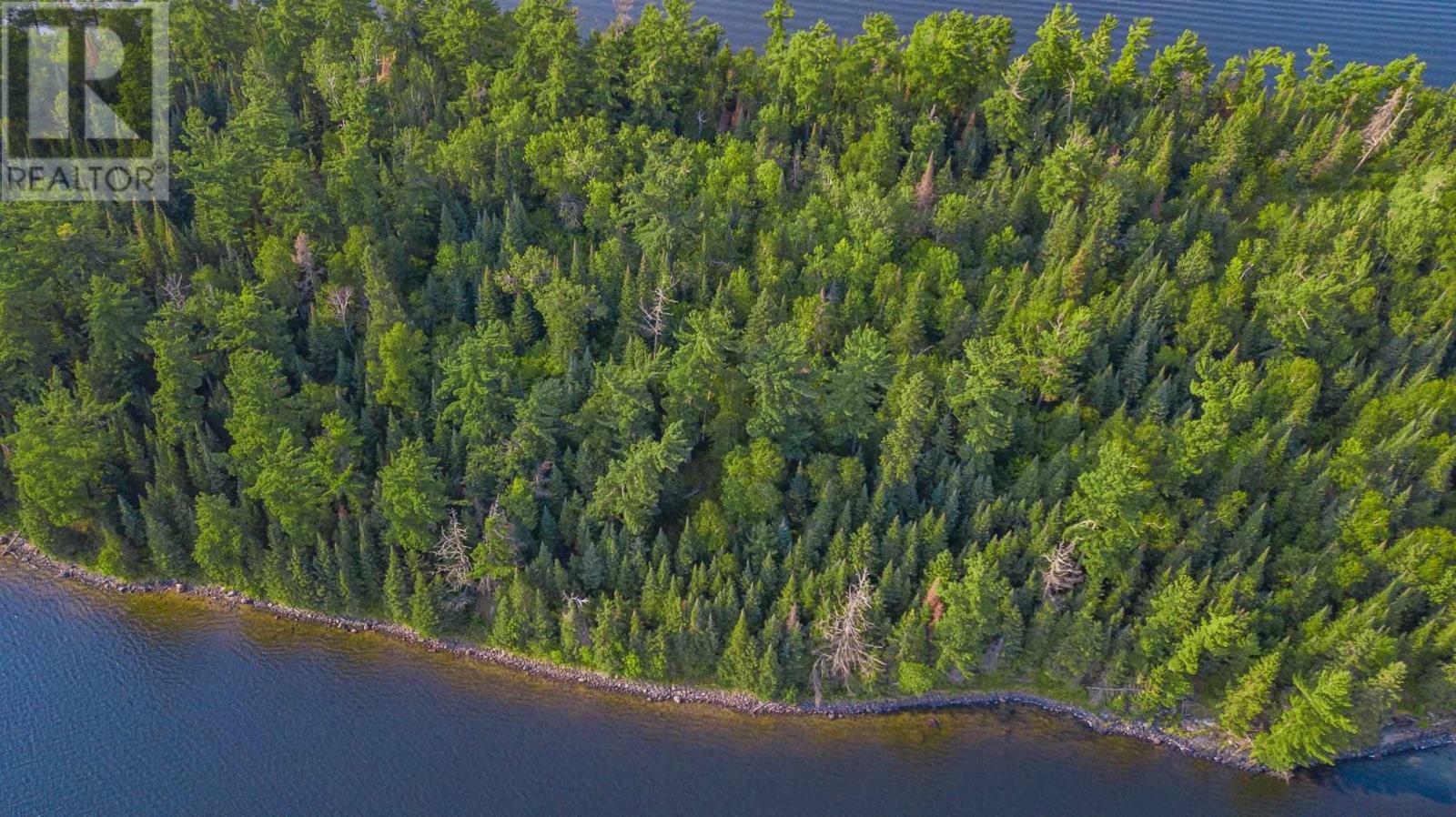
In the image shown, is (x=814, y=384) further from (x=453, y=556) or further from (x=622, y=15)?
(x=622, y=15)

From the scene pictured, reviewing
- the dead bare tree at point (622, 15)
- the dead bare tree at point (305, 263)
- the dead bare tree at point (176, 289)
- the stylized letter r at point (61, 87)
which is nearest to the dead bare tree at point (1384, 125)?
the dead bare tree at point (622, 15)

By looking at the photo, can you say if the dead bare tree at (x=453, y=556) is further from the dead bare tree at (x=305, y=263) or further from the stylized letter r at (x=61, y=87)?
the stylized letter r at (x=61, y=87)

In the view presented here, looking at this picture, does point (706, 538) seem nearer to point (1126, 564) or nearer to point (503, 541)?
point (503, 541)

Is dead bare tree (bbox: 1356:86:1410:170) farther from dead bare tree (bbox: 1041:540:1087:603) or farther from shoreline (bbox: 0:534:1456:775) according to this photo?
dead bare tree (bbox: 1041:540:1087:603)

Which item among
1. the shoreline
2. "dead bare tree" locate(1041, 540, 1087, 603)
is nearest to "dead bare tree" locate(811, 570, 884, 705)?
the shoreline

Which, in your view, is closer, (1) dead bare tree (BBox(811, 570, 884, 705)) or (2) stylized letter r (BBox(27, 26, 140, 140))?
(1) dead bare tree (BBox(811, 570, 884, 705))

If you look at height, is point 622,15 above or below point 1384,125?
above

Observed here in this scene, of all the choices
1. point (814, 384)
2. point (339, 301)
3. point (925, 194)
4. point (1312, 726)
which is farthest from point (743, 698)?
point (925, 194)
